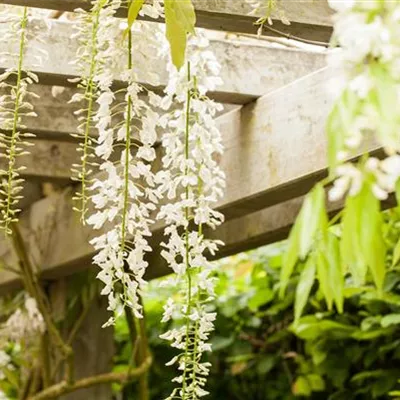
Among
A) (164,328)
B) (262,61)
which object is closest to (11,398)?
(164,328)

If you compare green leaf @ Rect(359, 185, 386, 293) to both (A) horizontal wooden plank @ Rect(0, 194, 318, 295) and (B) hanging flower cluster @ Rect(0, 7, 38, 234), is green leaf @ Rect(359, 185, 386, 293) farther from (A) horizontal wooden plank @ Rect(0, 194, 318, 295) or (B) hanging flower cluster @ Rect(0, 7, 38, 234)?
(A) horizontal wooden plank @ Rect(0, 194, 318, 295)

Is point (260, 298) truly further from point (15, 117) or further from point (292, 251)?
point (292, 251)

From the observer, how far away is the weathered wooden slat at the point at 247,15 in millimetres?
1877

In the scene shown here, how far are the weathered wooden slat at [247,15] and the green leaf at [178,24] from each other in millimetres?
405

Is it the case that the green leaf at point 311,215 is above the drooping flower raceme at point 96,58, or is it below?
below

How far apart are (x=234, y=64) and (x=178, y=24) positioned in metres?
1.02

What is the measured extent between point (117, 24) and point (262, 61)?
2.22ft

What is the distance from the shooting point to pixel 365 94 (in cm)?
90

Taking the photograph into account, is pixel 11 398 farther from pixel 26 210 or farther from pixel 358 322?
pixel 358 322

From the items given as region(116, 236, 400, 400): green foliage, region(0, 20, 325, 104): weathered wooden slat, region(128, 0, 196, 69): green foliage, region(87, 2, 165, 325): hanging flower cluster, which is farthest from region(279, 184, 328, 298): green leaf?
region(116, 236, 400, 400): green foliage

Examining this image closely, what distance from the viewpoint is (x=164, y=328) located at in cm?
425

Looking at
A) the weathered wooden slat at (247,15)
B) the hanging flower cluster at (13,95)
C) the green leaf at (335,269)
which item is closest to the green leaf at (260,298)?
the weathered wooden slat at (247,15)

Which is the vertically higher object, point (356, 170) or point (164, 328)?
point (164, 328)

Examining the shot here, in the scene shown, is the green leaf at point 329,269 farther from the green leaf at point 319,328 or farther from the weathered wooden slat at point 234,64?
the green leaf at point 319,328
